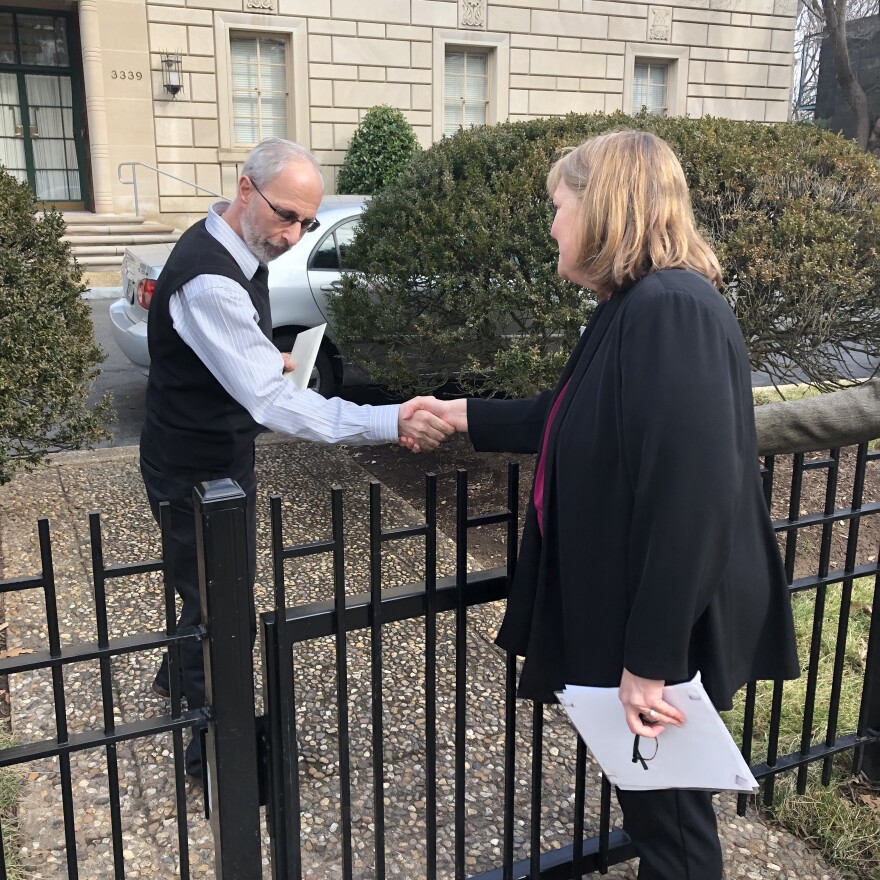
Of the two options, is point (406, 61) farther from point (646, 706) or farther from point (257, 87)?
point (646, 706)

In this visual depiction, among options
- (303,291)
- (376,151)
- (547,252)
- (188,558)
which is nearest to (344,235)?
(303,291)

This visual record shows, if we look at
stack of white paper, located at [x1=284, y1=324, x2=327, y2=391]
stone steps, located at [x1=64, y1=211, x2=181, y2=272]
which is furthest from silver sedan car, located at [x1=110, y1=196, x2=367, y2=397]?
stone steps, located at [x1=64, y1=211, x2=181, y2=272]

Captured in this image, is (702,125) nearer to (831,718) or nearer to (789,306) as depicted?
Result: (789,306)

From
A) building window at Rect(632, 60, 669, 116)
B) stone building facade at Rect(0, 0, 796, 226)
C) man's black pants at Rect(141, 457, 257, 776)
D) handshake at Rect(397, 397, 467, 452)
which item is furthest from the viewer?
building window at Rect(632, 60, 669, 116)

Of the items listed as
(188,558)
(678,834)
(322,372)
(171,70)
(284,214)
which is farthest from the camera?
(171,70)

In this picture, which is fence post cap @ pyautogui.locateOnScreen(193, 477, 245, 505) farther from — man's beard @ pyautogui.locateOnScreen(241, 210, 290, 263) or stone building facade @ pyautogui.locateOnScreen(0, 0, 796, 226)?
stone building facade @ pyautogui.locateOnScreen(0, 0, 796, 226)

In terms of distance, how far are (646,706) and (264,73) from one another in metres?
20.0

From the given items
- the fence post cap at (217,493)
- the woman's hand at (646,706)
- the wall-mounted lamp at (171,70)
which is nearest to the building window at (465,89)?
the wall-mounted lamp at (171,70)

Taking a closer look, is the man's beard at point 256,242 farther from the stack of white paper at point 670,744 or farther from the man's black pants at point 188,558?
the stack of white paper at point 670,744

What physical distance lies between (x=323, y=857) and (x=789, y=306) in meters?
4.15

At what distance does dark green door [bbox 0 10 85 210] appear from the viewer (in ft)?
59.8

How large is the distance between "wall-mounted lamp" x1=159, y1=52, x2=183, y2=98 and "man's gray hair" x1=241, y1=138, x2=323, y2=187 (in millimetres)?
17009

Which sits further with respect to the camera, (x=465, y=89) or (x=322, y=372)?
(x=465, y=89)

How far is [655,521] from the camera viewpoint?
1652 mm
